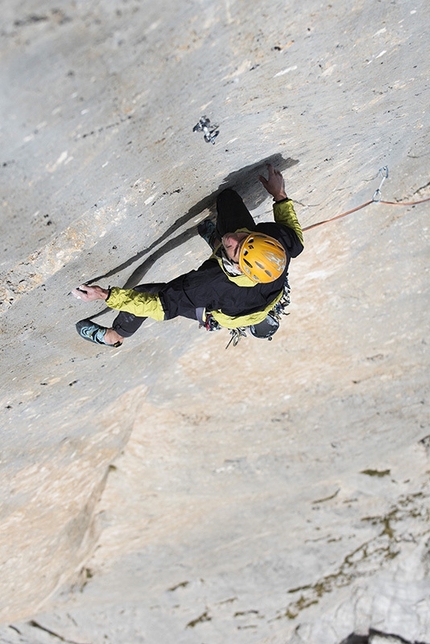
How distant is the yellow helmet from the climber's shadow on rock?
57 centimetres

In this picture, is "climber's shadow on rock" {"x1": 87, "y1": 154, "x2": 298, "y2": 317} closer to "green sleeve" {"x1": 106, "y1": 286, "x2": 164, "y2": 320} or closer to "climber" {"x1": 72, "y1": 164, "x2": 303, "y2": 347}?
"climber" {"x1": 72, "y1": 164, "x2": 303, "y2": 347}

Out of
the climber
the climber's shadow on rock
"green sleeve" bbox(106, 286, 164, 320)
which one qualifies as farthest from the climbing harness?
the climber's shadow on rock

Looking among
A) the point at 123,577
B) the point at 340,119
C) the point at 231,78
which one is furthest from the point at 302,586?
the point at 231,78

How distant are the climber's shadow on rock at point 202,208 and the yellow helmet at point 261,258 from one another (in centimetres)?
57

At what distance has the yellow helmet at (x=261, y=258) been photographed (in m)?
3.36

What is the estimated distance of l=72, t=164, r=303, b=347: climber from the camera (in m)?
3.63

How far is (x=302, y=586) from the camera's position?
8078mm

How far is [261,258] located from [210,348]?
8.88ft

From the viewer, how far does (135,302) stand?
370 cm

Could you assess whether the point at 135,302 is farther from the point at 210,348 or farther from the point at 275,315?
the point at 210,348

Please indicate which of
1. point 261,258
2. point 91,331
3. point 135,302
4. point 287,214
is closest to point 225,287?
point 261,258

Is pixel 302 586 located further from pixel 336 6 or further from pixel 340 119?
pixel 336 6

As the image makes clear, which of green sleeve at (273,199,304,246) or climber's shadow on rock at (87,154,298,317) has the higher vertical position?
climber's shadow on rock at (87,154,298,317)

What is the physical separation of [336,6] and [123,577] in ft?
21.5
